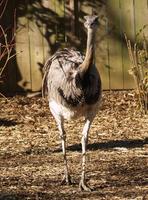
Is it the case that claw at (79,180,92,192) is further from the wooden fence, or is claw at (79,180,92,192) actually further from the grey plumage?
the wooden fence

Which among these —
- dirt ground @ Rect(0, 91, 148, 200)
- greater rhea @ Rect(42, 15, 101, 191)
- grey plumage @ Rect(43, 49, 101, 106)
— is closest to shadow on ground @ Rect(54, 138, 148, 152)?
dirt ground @ Rect(0, 91, 148, 200)

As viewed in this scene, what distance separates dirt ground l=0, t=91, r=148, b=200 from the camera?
Answer: 20.8ft

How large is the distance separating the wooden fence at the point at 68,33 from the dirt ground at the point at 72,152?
16.3 inches

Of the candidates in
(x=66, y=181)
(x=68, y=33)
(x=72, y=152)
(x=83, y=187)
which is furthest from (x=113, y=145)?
(x=68, y=33)

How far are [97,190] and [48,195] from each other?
1.61 ft

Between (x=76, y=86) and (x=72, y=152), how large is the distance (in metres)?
1.83

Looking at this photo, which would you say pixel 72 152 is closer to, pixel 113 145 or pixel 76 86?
pixel 113 145

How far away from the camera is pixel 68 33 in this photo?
1141 centimetres

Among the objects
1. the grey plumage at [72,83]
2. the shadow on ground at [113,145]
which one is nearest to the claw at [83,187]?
the grey plumage at [72,83]

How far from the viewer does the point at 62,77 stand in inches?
258

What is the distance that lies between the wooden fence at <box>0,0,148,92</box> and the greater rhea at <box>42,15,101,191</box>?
4.52 m

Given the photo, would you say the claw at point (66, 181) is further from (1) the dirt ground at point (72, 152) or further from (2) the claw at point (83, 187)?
(2) the claw at point (83, 187)

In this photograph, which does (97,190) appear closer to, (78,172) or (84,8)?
(78,172)

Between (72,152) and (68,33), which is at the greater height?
(68,33)
